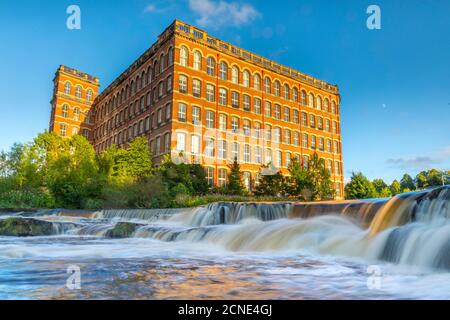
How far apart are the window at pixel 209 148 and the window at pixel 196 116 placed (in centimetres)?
208

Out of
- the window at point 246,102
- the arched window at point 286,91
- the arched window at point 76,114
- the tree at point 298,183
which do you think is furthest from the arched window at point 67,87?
the tree at point 298,183

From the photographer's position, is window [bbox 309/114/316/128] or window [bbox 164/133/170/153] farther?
window [bbox 309/114/316/128]

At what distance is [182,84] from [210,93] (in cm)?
348

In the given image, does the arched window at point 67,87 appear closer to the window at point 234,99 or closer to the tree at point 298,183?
the window at point 234,99

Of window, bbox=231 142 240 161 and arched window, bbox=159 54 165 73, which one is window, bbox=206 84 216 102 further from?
window, bbox=231 142 240 161

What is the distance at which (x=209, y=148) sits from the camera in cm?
3216

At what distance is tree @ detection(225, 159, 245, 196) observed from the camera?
29750mm

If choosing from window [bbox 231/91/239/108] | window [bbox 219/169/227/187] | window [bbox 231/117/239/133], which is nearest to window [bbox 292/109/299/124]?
window [bbox 231/91/239/108]

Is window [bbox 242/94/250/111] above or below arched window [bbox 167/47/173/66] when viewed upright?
below

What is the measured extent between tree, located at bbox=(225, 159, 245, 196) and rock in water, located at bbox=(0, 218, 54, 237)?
19226 millimetres

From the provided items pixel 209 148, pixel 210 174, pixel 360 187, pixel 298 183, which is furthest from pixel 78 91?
pixel 360 187

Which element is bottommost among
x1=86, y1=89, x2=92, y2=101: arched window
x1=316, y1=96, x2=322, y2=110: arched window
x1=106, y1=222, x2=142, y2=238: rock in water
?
x1=106, y1=222, x2=142, y2=238: rock in water

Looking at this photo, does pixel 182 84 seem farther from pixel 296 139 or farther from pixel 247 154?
pixel 296 139
